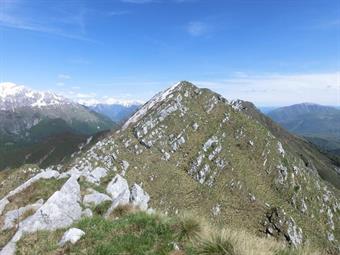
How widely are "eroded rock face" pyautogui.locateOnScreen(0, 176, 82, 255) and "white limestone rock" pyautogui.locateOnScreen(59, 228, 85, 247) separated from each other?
2.51 m

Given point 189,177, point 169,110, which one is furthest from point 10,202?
point 169,110

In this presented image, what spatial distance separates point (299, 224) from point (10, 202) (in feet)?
454

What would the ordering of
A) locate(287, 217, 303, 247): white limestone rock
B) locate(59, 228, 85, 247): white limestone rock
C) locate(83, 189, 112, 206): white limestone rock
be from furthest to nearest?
1. locate(287, 217, 303, 247): white limestone rock
2. locate(83, 189, 112, 206): white limestone rock
3. locate(59, 228, 85, 247): white limestone rock

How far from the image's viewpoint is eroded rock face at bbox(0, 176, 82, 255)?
18942 mm

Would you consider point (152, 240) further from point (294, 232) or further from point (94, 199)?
point (294, 232)

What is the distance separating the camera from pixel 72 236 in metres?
16.3

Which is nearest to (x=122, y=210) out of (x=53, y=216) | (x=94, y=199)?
(x=53, y=216)

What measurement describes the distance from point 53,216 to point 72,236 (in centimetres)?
558

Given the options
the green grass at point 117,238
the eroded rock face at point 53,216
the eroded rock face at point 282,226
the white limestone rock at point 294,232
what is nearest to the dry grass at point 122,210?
the eroded rock face at point 53,216

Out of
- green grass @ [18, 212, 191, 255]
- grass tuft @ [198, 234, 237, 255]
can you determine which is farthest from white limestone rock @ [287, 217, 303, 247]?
grass tuft @ [198, 234, 237, 255]

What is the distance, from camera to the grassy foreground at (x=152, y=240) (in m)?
12.9

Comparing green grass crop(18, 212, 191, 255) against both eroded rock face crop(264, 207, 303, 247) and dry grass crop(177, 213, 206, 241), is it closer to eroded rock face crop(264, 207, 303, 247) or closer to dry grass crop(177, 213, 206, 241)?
dry grass crop(177, 213, 206, 241)

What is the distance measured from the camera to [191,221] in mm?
15602

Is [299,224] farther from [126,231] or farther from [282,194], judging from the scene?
[126,231]
